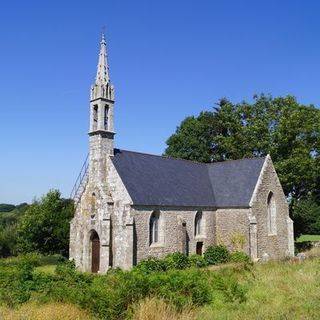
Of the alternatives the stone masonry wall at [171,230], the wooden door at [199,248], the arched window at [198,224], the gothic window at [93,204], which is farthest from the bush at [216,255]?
the gothic window at [93,204]

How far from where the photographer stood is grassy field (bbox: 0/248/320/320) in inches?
472

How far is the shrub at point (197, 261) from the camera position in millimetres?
29784

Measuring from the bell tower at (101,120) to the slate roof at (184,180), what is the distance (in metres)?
1.11

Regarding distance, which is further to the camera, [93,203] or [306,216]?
[306,216]

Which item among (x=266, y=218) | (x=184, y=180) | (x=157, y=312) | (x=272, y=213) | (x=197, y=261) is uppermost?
(x=184, y=180)

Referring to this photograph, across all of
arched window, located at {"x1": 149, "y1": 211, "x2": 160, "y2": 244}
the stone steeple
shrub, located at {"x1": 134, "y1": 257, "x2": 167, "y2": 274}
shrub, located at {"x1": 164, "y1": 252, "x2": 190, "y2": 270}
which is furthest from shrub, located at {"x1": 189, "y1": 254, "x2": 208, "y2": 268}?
the stone steeple

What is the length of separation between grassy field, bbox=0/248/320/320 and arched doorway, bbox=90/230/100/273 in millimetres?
13765

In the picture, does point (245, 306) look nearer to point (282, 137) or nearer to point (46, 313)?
point (46, 313)

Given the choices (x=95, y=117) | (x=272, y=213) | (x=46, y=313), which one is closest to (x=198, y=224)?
(x=272, y=213)

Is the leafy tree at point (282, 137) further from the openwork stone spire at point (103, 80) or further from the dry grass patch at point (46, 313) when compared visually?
the dry grass patch at point (46, 313)

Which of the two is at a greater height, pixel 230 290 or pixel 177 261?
pixel 230 290

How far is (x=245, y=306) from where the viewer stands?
13992mm

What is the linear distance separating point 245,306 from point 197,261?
1630 centimetres

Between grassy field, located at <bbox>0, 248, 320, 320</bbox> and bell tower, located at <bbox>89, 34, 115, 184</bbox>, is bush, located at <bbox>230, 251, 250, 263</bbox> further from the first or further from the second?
grassy field, located at <bbox>0, 248, 320, 320</bbox>
